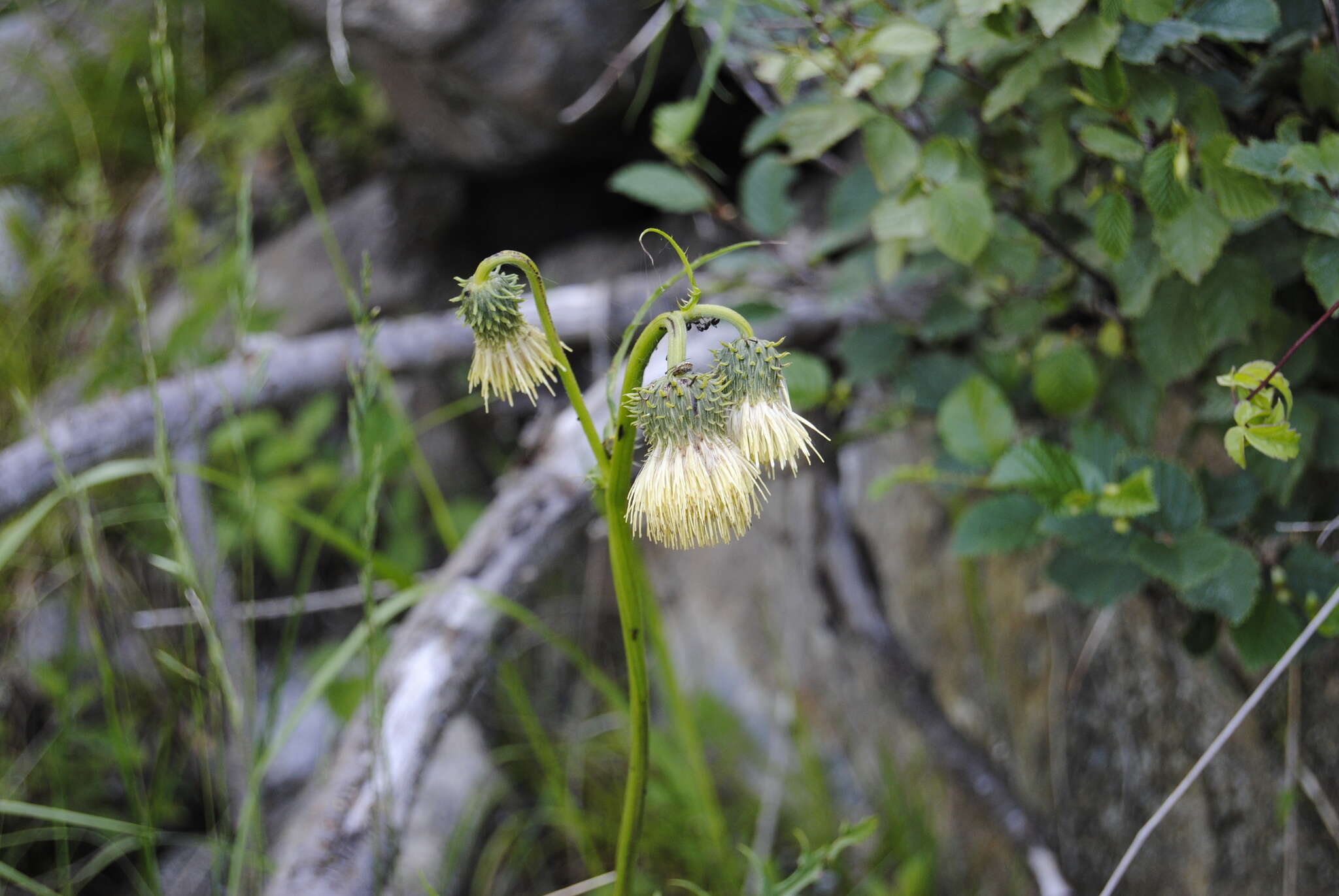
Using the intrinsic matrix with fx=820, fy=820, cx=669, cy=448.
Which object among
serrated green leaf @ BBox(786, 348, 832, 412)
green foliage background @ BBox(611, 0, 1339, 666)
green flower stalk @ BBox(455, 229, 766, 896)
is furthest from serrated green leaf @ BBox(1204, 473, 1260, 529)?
green flower stalk @ BBox(455, 229, 766, 896)

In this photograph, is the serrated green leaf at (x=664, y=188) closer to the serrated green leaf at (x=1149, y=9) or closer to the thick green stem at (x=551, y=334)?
the serrated green leaf at (x=1149, y=9)

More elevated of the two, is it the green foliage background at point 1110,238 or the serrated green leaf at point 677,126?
the serrated green leaf at point 677,126

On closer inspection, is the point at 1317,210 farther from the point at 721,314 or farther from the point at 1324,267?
the point at 721,314

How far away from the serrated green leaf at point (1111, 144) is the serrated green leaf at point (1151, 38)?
78 millimetres

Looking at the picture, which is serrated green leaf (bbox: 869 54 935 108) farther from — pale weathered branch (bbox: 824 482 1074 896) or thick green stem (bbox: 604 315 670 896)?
pale weathered branch (bbox: 824 482 1074 896)

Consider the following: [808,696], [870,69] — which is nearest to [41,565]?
[808,696]

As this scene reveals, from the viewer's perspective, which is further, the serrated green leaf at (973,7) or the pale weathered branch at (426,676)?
the pale weathered branch at (426,676)

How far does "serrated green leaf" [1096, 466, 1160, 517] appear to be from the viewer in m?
0.96

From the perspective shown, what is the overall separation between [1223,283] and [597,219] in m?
2.25

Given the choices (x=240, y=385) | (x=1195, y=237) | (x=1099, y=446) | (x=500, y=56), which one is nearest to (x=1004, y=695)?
(x=1099, y=446)

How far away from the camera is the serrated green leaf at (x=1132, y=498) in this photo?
96cm

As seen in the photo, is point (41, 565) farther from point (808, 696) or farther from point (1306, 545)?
point (1306, 545)

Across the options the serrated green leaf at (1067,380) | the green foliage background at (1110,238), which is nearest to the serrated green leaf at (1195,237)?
the green foliage background at (1110,238)

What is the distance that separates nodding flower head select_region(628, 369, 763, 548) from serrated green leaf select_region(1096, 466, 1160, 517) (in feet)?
1.86
